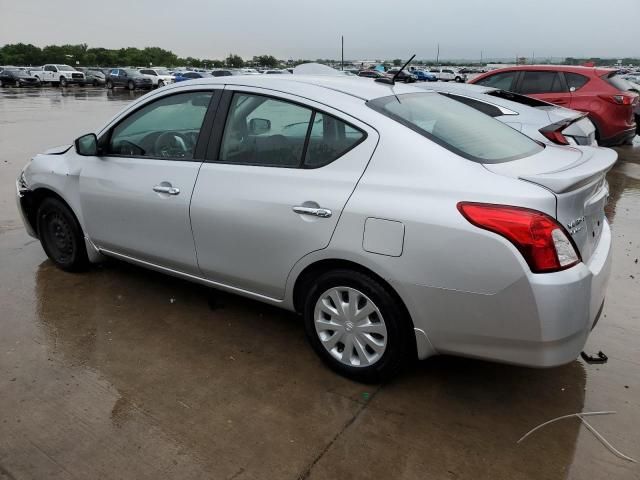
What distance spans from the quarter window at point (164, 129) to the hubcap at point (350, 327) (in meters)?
1.36

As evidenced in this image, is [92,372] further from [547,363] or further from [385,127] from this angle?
[547,363]

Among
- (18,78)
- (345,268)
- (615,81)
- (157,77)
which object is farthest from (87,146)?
(18,78)

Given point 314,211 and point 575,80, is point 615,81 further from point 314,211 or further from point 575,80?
point 314,211

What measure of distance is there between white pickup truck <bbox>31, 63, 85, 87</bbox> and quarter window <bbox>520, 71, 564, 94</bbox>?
38379 millimetres

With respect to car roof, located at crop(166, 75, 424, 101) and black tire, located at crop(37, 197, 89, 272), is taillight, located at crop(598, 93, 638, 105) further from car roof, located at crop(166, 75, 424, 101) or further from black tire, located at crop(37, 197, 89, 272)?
black tire, located at crop(37, 197, 89, 272)

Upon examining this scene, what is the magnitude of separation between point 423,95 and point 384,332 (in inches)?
63.4

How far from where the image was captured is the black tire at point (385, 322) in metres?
2.71

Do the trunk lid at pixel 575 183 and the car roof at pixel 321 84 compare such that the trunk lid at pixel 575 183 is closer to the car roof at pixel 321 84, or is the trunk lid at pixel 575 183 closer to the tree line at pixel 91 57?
the car roof at pixel 321 84

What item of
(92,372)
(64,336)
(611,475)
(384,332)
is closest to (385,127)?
(384,332)

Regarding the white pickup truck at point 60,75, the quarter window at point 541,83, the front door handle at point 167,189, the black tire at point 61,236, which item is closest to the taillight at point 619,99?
the quarter window at point 541,83

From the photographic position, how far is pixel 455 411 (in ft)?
9.15

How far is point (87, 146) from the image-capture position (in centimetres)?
395

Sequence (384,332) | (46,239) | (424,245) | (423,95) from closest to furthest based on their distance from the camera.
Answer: (424,245), (384,332), (423,95), (46,239)

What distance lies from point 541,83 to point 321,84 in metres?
7.54
